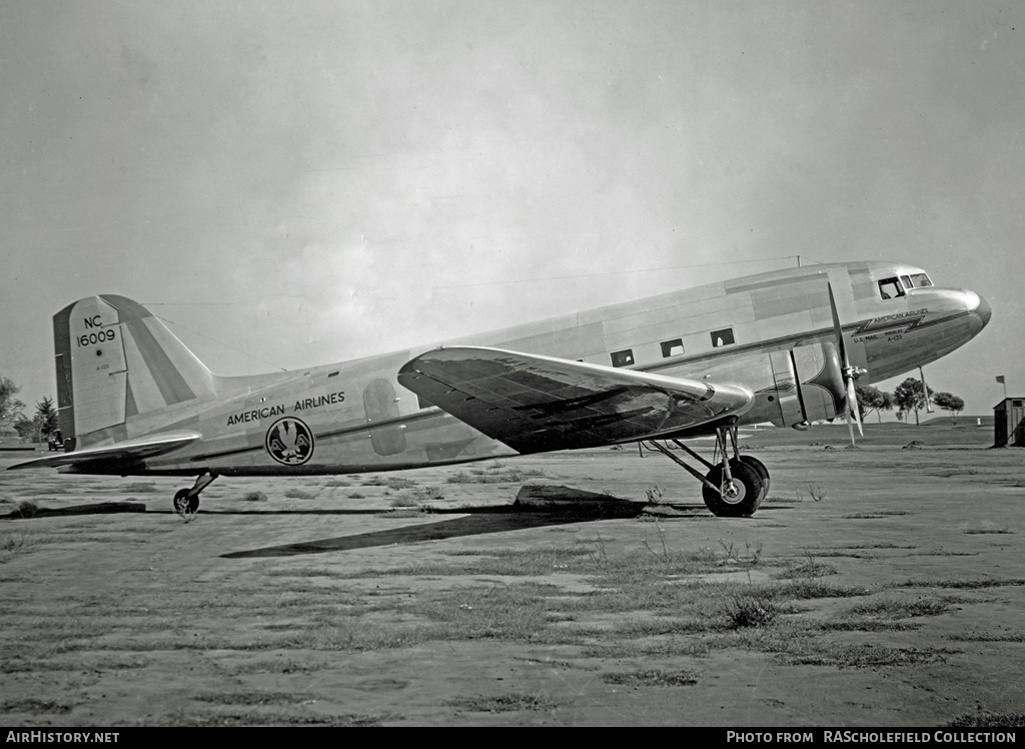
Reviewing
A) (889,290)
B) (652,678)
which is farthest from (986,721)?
(889,290)

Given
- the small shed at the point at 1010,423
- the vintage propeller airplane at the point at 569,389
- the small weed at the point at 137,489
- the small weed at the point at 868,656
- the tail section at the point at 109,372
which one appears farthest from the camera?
the small shed at the point at 1010,423

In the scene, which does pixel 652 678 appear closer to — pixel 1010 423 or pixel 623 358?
pixel 623 358

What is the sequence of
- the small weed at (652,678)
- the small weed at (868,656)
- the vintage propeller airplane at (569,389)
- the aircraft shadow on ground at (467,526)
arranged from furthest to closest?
the vintage propeller airplane at (569,389) → the aircraft shadow on ground at (467,526) → the small weed at (868,656) → the small weed at (652,678)

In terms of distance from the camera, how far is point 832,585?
6.36m

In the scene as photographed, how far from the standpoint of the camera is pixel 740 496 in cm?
1177

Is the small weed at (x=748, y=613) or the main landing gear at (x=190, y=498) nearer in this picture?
the small weed at (x=748, y=613)

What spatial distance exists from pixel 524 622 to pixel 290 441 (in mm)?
8773

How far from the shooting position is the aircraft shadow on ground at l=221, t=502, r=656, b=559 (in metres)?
9.30

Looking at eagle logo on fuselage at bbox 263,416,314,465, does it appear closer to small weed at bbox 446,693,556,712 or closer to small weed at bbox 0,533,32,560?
small weed at bbox 0,533,32,560

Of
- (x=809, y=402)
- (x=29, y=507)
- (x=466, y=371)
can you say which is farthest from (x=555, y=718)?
(x=29, y=507)

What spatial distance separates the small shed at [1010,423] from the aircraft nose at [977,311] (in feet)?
103

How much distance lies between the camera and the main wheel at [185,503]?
13383 millimetres

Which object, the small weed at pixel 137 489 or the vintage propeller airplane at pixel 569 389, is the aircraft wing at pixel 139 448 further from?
the small weed at pixel 137 489

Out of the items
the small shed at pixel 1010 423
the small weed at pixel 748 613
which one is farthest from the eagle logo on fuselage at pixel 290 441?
the small shed at pixel 1010 423
